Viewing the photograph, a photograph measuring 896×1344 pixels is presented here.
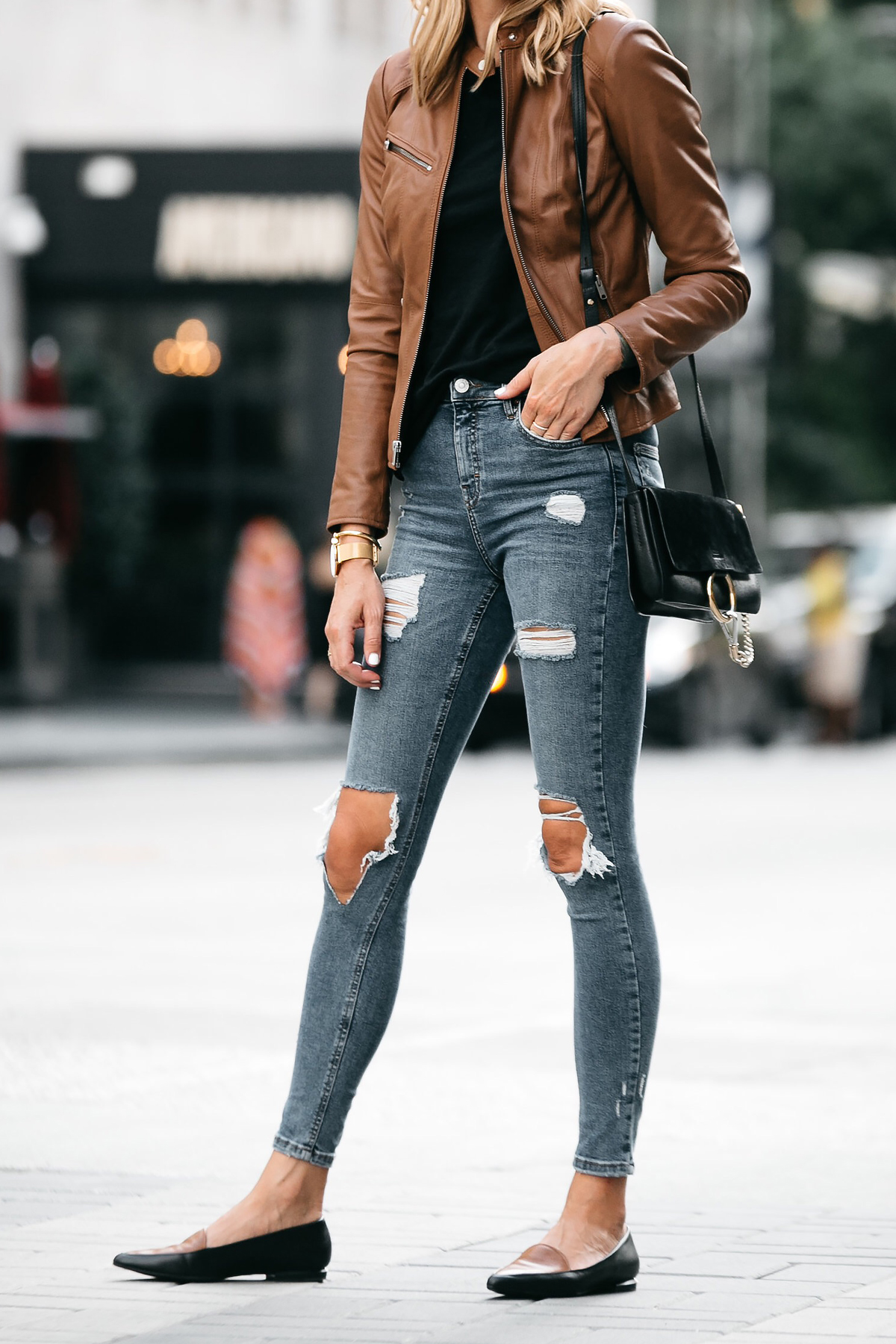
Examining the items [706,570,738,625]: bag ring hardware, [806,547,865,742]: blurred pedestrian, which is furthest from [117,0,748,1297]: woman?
[806,547,865,742]: blurred pedestrian

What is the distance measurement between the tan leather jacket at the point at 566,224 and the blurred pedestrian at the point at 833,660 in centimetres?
1702

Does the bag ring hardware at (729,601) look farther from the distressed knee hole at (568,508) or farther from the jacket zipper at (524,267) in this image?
the jacket zipper at (524,267)

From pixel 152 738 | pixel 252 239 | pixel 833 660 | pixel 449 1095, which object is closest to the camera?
pixel 449 1095

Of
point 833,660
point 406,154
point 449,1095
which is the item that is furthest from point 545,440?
point 833,660

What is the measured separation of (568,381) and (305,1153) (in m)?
1.22

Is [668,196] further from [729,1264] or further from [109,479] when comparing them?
[109,479]

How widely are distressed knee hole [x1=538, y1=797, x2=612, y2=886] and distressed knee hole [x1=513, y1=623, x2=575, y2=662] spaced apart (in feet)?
0.71

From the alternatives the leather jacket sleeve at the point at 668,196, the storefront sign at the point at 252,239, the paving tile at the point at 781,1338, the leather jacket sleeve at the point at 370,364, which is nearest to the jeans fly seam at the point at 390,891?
the leather jacket sleeve at the point at 370,364

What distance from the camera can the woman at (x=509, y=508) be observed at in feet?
12.0

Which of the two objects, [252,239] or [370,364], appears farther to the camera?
[252,239]

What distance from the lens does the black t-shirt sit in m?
3.71

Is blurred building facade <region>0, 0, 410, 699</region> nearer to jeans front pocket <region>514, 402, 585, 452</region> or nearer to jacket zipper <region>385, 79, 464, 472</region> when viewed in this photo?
jacket zipper <region>385, 79, 464, 472</region>

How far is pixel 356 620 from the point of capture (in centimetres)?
380

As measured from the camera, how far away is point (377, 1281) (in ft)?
12.5
